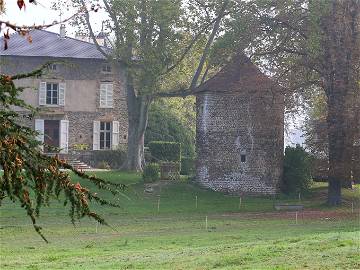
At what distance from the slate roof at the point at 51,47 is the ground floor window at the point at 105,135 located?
16.2 ft

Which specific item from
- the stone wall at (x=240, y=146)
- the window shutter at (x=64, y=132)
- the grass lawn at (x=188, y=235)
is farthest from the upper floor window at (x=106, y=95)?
the stone wall at (x=240, y=146)

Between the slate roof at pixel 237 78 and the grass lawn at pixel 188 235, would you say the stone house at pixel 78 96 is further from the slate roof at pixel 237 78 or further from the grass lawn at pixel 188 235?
the slate roof at pixel 237 78

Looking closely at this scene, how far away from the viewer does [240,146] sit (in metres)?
37.5

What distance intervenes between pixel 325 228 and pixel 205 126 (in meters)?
14.2

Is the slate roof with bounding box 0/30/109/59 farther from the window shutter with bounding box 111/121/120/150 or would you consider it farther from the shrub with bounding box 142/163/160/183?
the shrub with bounding box 142/163/160/183

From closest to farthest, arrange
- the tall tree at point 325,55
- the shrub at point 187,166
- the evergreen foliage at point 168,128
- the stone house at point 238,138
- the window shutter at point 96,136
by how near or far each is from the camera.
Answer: the tall tree at point 325,55 < the stone house at point 238,138 < the shrub at point 187,166 < the window shutter at point 96,136 < the evergreen foliage at point 168,128

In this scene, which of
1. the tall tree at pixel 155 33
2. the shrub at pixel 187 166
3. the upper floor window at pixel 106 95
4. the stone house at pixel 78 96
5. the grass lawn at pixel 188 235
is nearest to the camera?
the grass lawn at pixel 188 235

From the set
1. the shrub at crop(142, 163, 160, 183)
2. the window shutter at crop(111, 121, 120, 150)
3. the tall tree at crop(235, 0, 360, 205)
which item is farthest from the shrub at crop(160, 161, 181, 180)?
the window shutter at crop(111, 121, 120, 150)

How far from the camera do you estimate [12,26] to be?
5.54m

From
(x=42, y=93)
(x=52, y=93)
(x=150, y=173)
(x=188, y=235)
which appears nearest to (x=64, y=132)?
(x=52, y=93)

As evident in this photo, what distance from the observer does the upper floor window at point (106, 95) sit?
4956 centimetres

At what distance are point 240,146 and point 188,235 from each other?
15.1 metres

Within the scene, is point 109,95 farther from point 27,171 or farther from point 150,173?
point 27,171

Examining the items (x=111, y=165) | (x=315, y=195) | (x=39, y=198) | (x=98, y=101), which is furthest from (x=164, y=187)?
(x=39, y=198)
